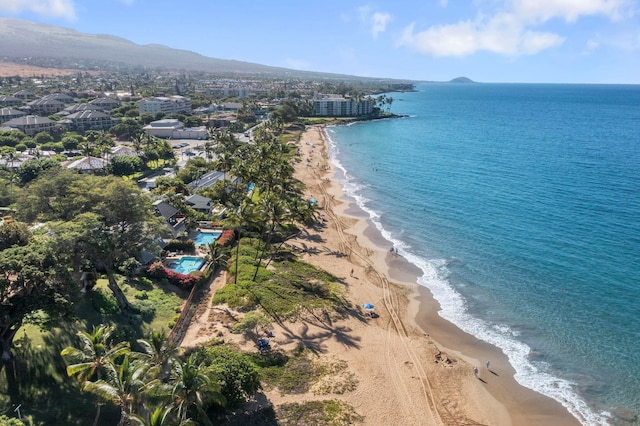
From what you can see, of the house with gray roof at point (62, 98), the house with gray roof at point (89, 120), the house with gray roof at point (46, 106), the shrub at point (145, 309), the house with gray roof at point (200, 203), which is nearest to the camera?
the shrub at point (145, 309)

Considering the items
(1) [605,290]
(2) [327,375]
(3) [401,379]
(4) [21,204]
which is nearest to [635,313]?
(1) [605,290]

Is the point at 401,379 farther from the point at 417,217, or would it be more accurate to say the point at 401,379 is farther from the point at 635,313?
the point at 417,217

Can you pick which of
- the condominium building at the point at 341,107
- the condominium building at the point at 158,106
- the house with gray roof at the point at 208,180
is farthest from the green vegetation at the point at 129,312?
the condominium building at the point at 341,107

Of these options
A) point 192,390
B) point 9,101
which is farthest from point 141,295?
point 9,101

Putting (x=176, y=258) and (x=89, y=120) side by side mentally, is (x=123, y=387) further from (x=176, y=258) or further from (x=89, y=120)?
(x=89, y=120)

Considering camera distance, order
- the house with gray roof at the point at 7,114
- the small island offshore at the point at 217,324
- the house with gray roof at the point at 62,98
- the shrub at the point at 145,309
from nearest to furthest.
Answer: the small island offshore at the point at 217,324 → the shrub at the point at 145,309 → the house with gray roof at the point at 7,114 → the house with gray roof at the point at 62,98

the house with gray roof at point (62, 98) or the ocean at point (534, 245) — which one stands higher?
the house with gray roof at point (62, 98)

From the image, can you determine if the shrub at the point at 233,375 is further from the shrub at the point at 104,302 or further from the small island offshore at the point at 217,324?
the shrub at the point at 104,302
